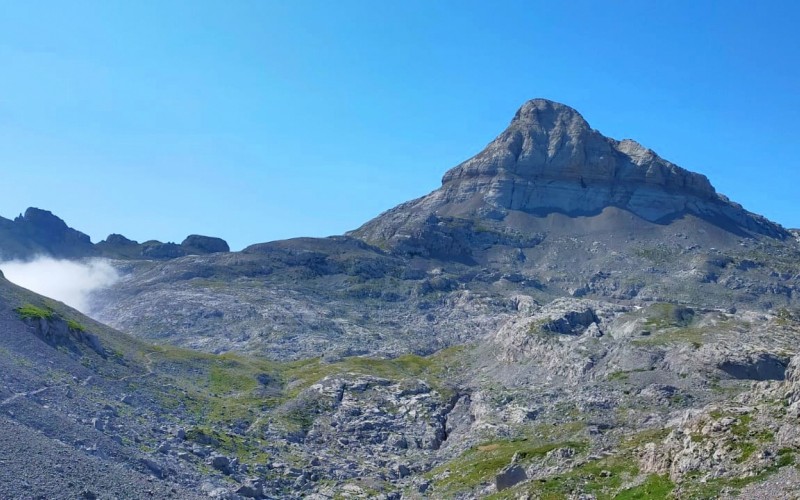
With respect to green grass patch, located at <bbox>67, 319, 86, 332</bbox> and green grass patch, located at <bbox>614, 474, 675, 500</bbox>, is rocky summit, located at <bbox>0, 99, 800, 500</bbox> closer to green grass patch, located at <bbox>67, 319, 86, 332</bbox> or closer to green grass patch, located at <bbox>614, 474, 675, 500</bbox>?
green grass patch, located at <bbox>614, 474, 675, 500</bbox>

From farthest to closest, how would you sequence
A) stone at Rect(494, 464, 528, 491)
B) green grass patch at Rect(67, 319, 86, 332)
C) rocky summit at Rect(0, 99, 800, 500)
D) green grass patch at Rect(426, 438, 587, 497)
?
1. green grass patch at Rect(67, 319, 86, 332)
2. green grass patch at Rect(426, 438, 587, 497)
3. stone at Rect(494, 464, 528, 491)
4. rocky summit at Rect(0, 99, 800, 500)

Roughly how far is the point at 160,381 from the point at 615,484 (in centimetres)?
8438

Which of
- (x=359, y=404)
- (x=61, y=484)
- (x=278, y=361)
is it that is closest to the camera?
(x=61, y=484)

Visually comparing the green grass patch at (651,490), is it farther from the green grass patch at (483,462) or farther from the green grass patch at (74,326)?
the green grass patch at (74,326)

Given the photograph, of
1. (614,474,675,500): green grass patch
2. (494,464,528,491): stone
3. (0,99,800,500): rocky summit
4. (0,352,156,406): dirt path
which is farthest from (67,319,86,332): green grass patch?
(614,474,675,500): green grass patch

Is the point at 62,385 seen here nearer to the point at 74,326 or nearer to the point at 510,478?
the point at 74,326

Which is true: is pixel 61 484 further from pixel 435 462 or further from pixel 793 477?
pixel 435 462

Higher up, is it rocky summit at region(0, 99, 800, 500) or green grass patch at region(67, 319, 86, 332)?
green grass patch at region(67, 319, 86, 332)

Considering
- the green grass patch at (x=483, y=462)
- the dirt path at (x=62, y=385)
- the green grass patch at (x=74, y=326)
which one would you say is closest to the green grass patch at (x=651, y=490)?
the green grass patch at (x=483, y=462)

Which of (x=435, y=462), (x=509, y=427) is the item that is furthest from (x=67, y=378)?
(x=509, y=427)

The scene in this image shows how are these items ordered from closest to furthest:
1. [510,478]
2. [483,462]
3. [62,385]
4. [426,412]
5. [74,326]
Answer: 1. [510,478]
2. [62,385]
3. [483,462]
4. [74,326]
5. [426,412]

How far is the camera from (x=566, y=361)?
145125 millimetres

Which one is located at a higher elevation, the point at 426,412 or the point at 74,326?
the point at 74,326

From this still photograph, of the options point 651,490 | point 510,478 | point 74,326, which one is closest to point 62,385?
point 74,326
